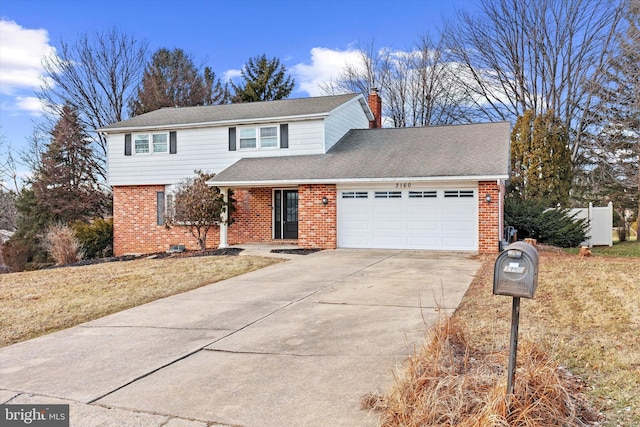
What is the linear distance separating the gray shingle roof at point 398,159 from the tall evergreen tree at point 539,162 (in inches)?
142

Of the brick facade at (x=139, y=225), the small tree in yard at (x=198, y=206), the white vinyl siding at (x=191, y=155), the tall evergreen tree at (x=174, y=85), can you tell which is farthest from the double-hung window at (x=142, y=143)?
the tall evergreen tree at (x=174, y=85)

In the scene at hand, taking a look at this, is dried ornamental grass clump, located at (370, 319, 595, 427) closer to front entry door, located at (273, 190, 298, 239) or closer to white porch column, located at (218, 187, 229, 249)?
front entry door, located at (273, 190, 298, 239)

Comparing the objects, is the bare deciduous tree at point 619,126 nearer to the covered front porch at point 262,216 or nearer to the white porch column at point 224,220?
the covered front porch at point 262,216

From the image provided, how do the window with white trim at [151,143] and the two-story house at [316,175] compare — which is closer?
the two-story house at [316,175]

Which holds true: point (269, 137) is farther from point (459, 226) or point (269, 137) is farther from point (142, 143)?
point (459, 226)

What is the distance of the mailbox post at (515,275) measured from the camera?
2990mm

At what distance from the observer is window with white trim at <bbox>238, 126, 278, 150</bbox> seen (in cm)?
1792

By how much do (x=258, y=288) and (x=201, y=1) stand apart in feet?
52.9

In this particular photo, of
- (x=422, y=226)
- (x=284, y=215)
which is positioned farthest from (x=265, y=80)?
(x=422, y=226)

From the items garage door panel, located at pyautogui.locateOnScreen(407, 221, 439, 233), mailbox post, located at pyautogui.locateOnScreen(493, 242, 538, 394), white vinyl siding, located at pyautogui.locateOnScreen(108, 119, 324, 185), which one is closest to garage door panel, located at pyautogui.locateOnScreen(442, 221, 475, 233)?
garage door panel, located at pyautogui.locateOnScreen(407, 221, 439, 233)

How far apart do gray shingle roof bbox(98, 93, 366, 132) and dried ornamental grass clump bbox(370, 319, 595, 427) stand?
45.9 feet

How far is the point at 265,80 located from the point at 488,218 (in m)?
25.0

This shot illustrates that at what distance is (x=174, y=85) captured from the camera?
33531 millimetres

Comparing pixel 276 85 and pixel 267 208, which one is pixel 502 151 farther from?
pixel 276 85
